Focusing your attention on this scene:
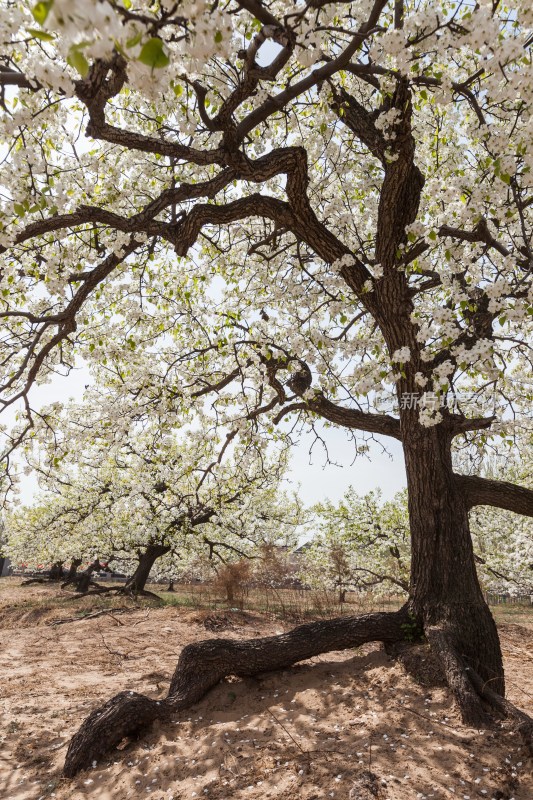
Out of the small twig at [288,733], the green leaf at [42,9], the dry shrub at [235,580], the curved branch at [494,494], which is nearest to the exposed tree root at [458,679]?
the small twig at [288,733]

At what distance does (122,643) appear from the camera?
975cm

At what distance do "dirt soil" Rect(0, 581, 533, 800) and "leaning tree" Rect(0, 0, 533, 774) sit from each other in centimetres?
30

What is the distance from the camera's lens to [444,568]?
A: 6094 mm

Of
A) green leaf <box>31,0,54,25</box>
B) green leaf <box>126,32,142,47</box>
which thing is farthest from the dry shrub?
green leaf <box>31,0,54,25</box>

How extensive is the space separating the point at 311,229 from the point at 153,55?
460 cm

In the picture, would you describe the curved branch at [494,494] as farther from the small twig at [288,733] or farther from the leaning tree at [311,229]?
the small twig at [288,733]

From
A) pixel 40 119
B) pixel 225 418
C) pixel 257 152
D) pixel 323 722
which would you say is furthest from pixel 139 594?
pixel 40 119

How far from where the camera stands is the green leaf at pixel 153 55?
1.88 m

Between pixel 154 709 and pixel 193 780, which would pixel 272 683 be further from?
pixel 193 780

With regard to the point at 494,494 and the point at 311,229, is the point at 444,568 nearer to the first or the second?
the point at 494,494

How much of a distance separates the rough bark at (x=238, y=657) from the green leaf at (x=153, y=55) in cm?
546

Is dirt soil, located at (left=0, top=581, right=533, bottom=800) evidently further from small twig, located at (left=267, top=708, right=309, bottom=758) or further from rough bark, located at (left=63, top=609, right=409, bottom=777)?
rough bark, located at (left=63, top=609, right=409, bottom=777)

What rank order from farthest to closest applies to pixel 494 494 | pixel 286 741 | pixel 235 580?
pixel 235 580 → pixel 494 494 → pixel 286 741

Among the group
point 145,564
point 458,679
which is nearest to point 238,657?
point 458,679
